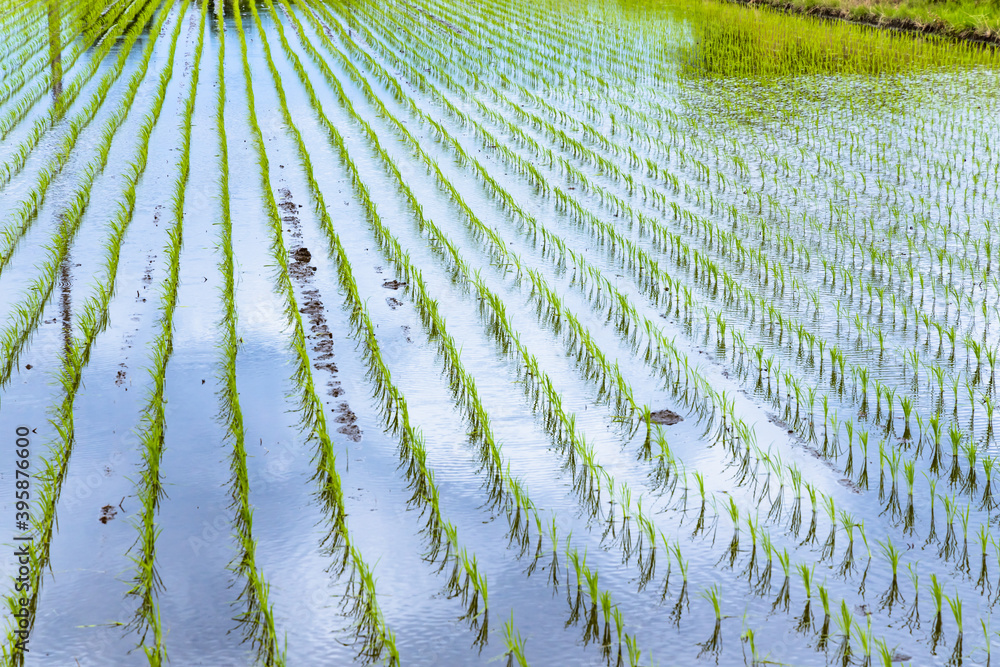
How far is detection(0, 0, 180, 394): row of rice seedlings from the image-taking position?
141 inches

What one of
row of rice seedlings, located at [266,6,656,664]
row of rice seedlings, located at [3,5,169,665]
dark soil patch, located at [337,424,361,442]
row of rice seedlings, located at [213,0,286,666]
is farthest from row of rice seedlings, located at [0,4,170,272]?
dark soil patch, located at [337,424,361,442]

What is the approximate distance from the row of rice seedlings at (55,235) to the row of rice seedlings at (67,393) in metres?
0.04

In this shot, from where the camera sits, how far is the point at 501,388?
3.38 m

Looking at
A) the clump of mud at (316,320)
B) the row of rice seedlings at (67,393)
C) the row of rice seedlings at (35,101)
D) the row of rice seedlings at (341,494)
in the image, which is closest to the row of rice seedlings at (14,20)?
the row of rice seedlings at (35,101)

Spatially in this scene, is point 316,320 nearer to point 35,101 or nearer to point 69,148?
point 69,148

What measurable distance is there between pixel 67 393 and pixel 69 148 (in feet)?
12.8

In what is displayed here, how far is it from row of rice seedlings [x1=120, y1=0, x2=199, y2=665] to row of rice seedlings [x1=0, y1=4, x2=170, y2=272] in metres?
0.82

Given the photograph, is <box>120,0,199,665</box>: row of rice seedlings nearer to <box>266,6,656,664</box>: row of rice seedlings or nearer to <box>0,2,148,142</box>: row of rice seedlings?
<box>266,6,656,664</box>: row of rice seedlings

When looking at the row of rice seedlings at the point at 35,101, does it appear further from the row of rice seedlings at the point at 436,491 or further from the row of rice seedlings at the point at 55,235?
the row of rice seedlings at the point at 436,491

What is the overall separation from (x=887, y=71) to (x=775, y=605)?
8.27 metres

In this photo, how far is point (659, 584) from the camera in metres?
2.31

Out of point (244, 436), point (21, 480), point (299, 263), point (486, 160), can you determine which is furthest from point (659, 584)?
point (486, 160)

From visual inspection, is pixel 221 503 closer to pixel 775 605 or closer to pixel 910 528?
pixel 775 605

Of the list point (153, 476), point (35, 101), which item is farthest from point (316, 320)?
point (35, 101)
